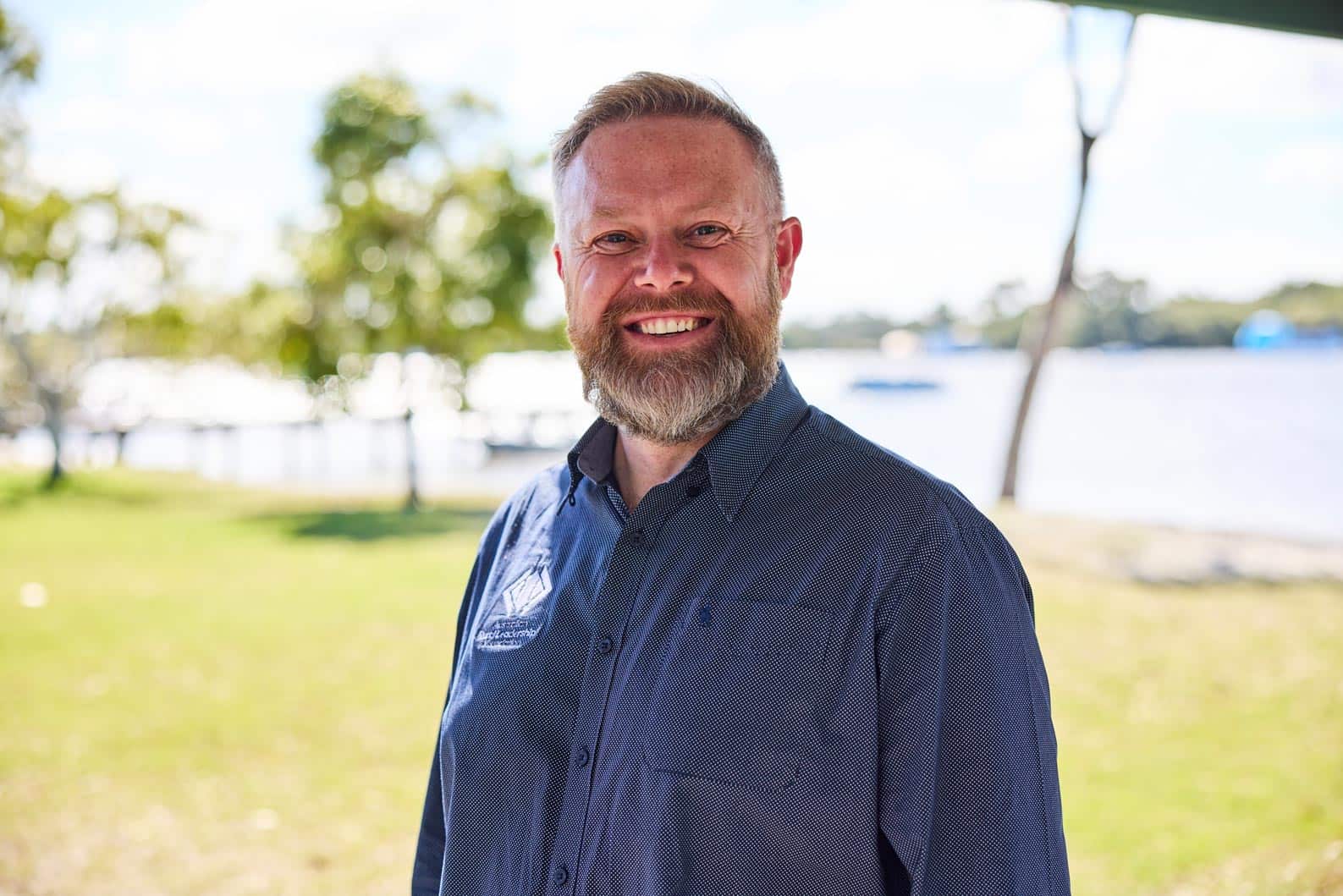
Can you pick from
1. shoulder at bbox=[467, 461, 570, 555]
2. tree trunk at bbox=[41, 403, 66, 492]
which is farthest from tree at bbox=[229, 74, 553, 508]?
shoulder at bbox=[467, 461, 570, 555]

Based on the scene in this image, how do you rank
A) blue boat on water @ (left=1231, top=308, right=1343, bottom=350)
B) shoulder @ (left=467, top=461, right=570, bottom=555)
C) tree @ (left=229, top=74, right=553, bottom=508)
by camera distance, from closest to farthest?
shoulder @ (left=467, top=461, right=570, bottom=555) < tree @ (left=229, top=74, right=553, bottom=508) < blue boat on water @ (left=1231, top=308, right=1343, bottom=350)

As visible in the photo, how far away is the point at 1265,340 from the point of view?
23.0 m

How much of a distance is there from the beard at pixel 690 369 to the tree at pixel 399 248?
12.7m

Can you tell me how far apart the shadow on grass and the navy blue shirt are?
10.6 m

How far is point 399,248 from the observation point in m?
14.1

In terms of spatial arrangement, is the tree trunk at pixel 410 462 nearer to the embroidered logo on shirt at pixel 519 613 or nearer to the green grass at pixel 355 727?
the green grass at pixel 355 727

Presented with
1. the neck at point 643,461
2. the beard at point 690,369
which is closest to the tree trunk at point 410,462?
the neck at point 643,461

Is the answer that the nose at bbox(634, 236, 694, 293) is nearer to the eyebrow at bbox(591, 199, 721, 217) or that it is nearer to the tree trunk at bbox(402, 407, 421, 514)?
the eyebrow at bbox(591, 199, 721, 217)

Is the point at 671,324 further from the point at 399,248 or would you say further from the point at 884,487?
the point at 399,248

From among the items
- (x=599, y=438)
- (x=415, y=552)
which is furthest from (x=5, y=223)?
(x=599, y=438)

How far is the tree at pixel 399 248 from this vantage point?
13812 millimetres

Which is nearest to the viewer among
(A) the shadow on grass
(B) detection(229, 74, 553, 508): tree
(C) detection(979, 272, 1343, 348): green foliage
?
(A) the shadow on grass

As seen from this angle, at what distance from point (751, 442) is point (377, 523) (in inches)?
468

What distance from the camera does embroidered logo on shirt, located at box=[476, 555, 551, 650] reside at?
1.47 metres
